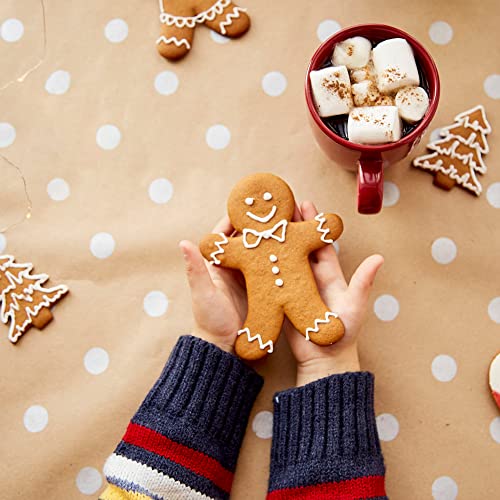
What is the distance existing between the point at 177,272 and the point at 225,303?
12 cm

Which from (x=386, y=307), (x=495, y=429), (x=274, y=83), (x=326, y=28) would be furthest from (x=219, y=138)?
(x=495, y=429)

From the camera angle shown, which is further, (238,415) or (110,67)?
(110,67)

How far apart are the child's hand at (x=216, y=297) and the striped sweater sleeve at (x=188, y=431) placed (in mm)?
23

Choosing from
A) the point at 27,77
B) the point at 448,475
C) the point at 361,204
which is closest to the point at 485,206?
the point at 361,204

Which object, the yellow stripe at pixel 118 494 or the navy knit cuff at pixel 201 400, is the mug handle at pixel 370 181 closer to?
the navy knit cuff at pixel 201 400

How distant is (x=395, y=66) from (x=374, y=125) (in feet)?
0.27

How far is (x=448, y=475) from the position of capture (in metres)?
0.95

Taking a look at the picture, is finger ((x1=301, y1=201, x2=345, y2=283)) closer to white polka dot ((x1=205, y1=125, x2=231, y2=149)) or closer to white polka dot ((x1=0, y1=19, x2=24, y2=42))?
white polka dot ((x1=205, y1=125, x2=231, y2=149))

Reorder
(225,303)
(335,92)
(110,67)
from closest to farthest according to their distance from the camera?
(335,92) < (225,303) < (110,67)

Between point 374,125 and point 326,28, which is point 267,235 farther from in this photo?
point 326,28

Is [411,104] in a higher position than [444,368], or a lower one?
higher

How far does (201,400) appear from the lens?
0.93 meters

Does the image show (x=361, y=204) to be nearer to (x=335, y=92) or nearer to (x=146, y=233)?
(x=335, y=92)

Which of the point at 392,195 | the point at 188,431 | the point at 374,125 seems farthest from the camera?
the point at 392,195
